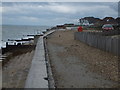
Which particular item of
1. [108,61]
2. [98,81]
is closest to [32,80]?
[98,81]

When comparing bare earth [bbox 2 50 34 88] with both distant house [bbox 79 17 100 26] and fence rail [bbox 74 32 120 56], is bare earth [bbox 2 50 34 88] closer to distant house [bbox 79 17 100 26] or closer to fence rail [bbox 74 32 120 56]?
fence rail [bbox 74 32 120 56]

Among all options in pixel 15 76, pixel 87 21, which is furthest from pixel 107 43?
pixel 87 21

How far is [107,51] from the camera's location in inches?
652

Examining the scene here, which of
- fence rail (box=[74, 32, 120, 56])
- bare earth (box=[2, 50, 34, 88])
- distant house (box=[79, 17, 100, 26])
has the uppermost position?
distant house (box=[79, 17, 100, 26])

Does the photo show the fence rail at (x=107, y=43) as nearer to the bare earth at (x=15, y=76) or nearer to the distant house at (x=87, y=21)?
the bare earth at (x=15, y=76)

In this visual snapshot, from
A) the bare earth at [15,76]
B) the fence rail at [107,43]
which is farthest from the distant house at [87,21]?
the bare earth at [15,76]

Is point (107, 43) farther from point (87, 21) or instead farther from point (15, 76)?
point (87, 21)

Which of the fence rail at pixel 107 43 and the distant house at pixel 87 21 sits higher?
the distant house at pixel 87 21

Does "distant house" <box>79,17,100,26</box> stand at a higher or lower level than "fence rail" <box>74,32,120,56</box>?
higher

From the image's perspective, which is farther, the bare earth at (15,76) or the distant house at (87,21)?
the distant house at (87,21)

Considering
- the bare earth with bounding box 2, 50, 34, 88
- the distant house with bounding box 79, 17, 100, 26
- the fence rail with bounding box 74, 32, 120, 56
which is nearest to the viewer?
the bare earth with bounding box 2, 50, 34, 88

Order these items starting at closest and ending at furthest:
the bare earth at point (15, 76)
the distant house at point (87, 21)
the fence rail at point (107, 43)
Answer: the bare earth at point (15, 76) → the fence rail at point (107, 43) → the distant house at point (87, 21)

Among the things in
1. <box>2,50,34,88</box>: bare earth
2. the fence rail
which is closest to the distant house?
the fence rail

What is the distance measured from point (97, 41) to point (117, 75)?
9.78m
